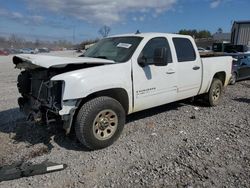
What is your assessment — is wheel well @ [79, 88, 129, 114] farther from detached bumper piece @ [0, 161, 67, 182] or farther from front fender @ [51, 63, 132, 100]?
detached bumper piece @ [0, 161, 67, 182]

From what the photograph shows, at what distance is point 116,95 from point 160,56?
42.5 inches

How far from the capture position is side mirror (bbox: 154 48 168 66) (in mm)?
5207

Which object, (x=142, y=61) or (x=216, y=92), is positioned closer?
(x=142, y=61)

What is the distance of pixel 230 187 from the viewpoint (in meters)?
3.71

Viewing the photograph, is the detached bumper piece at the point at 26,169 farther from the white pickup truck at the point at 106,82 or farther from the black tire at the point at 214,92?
the black tire at the point at 214,92

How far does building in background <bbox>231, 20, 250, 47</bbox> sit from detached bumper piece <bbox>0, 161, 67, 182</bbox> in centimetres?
2299

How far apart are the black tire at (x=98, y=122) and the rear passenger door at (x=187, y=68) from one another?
1.89 meters

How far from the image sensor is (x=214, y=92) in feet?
25.2

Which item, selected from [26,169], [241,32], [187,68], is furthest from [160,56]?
[241,32]

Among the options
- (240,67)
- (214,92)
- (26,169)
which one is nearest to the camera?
(26,169)

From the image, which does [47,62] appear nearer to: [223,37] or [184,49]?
[184,49]

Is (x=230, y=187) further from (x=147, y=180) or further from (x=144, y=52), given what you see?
(x=144, y=52)

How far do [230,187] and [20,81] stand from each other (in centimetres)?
411

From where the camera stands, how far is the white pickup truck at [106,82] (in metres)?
4.46
